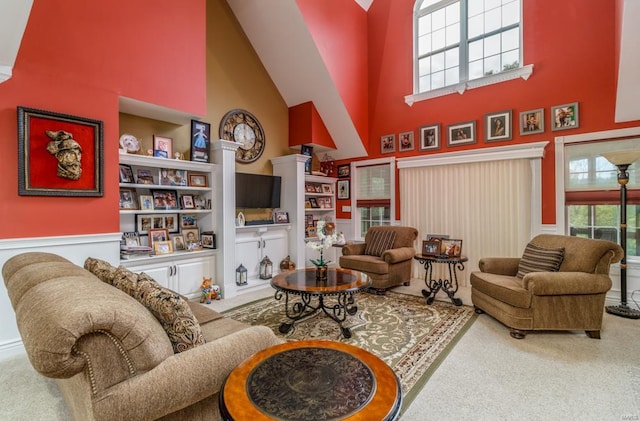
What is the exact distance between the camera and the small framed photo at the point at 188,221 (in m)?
4.39

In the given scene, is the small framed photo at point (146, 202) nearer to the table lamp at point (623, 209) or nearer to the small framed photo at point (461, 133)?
the small framed photo at point (461, 133)

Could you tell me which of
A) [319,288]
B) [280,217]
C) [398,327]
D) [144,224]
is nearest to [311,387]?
[319,288]

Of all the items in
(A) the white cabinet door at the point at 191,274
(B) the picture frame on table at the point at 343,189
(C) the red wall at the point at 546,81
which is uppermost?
(C) the red wall at the point at 546,81

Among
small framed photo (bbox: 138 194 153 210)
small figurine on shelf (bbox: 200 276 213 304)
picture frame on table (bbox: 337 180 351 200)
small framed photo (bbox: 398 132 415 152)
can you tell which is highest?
small framed photo (bbox: 398 132 415 152)

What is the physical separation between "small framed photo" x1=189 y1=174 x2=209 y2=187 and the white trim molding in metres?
3.65

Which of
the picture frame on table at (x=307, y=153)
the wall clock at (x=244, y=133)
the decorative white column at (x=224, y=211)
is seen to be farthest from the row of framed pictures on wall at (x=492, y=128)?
the decorative white column at (x=224, y=211)

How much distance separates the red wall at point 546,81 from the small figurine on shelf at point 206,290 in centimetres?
385

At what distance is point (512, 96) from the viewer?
458 cm

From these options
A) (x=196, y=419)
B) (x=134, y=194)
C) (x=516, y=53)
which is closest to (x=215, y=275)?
(x=134, y=194)

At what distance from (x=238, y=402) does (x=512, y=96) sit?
520 centimetres

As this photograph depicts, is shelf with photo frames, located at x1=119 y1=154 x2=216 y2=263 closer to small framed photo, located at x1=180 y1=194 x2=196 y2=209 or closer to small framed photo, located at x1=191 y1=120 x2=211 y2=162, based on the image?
small framed photo, located at x1=180 y1=194 x2=196 y2=209

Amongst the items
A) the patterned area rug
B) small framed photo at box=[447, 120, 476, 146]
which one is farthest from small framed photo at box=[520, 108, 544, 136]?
the patterned area rug

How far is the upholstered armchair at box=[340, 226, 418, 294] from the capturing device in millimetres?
4359

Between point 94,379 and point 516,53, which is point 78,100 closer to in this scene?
point 94,379
